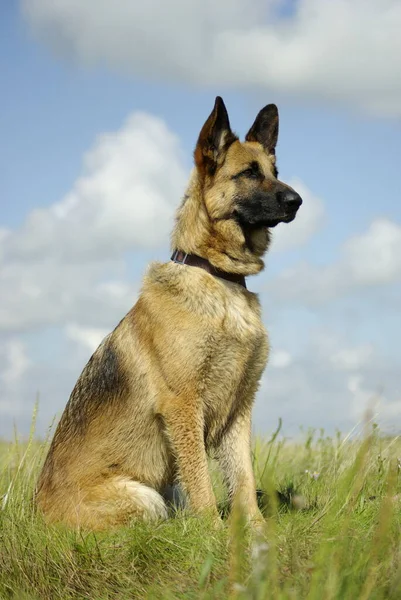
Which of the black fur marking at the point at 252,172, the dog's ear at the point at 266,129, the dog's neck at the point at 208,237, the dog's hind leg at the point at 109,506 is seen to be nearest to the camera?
the dog's hind leg at the point at 109,506

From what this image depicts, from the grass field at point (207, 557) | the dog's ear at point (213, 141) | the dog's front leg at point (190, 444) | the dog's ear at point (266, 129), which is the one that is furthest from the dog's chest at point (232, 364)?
the dog's ear at point (266, 129)

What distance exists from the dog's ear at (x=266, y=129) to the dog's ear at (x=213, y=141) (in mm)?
602

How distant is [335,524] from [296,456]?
12.7 feet

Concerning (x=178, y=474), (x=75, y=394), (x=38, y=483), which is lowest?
(x=38, y=483)

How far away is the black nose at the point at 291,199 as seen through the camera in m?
5.57

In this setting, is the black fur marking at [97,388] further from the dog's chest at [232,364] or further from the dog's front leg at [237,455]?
the dog's front leg at [237,455]

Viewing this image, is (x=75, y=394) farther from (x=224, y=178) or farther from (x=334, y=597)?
(x=334, y=597)

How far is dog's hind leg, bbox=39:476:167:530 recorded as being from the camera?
5.08 metres

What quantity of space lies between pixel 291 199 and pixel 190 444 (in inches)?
79.7

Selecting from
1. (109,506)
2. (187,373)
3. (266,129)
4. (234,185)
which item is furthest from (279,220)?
(109,506)

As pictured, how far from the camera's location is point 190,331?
5215 mm

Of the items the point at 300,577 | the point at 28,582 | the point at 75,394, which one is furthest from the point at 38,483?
the point at 300,577

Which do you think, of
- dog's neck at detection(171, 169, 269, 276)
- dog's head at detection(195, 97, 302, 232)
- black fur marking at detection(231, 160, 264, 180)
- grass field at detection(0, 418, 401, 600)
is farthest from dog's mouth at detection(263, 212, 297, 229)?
grass field at detection(0, 418, 401, 600)

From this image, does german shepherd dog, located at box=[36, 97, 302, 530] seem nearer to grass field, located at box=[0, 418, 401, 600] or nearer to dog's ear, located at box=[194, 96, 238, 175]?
dog's ear, located at box=[194, 96, 238, 175]
